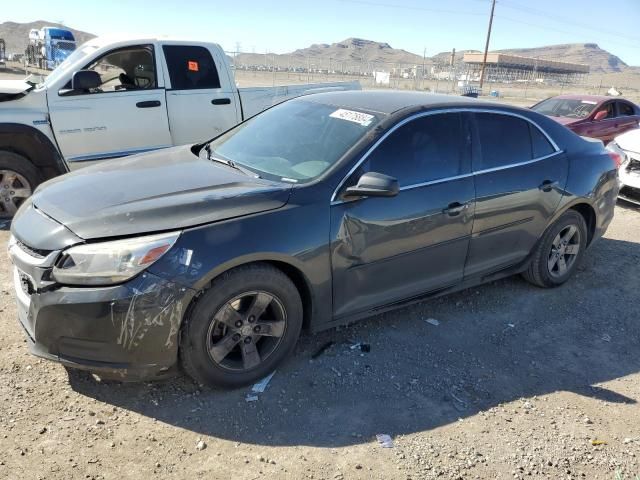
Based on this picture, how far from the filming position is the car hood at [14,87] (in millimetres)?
5656

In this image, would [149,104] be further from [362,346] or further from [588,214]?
[588,214]

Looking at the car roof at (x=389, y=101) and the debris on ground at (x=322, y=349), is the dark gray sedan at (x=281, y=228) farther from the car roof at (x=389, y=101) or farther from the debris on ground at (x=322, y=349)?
the debris on ground at (x=322, y=349)

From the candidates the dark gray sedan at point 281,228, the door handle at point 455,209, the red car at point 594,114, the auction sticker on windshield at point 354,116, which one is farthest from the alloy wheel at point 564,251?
the red car at point 594,114

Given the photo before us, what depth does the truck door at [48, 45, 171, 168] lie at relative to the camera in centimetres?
588

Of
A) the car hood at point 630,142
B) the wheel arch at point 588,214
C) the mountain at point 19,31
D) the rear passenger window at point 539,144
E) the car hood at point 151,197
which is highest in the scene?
the mountain at point 19,31

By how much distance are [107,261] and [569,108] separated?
37.5 feet

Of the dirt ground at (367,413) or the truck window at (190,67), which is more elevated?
the truck window at (190,67)

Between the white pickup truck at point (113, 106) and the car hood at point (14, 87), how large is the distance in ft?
0.04

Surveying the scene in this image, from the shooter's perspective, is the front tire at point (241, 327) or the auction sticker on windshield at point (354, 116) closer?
the front tire at point (241, 327)

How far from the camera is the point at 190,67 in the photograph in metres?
6.52

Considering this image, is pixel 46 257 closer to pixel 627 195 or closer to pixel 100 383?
pixel 100 383

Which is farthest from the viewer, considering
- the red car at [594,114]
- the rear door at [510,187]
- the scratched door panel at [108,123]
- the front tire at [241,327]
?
the red car at [594,114]

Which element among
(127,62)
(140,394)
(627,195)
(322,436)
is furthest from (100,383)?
(627,195)

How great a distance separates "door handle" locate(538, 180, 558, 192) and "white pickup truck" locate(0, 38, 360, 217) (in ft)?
13.3
